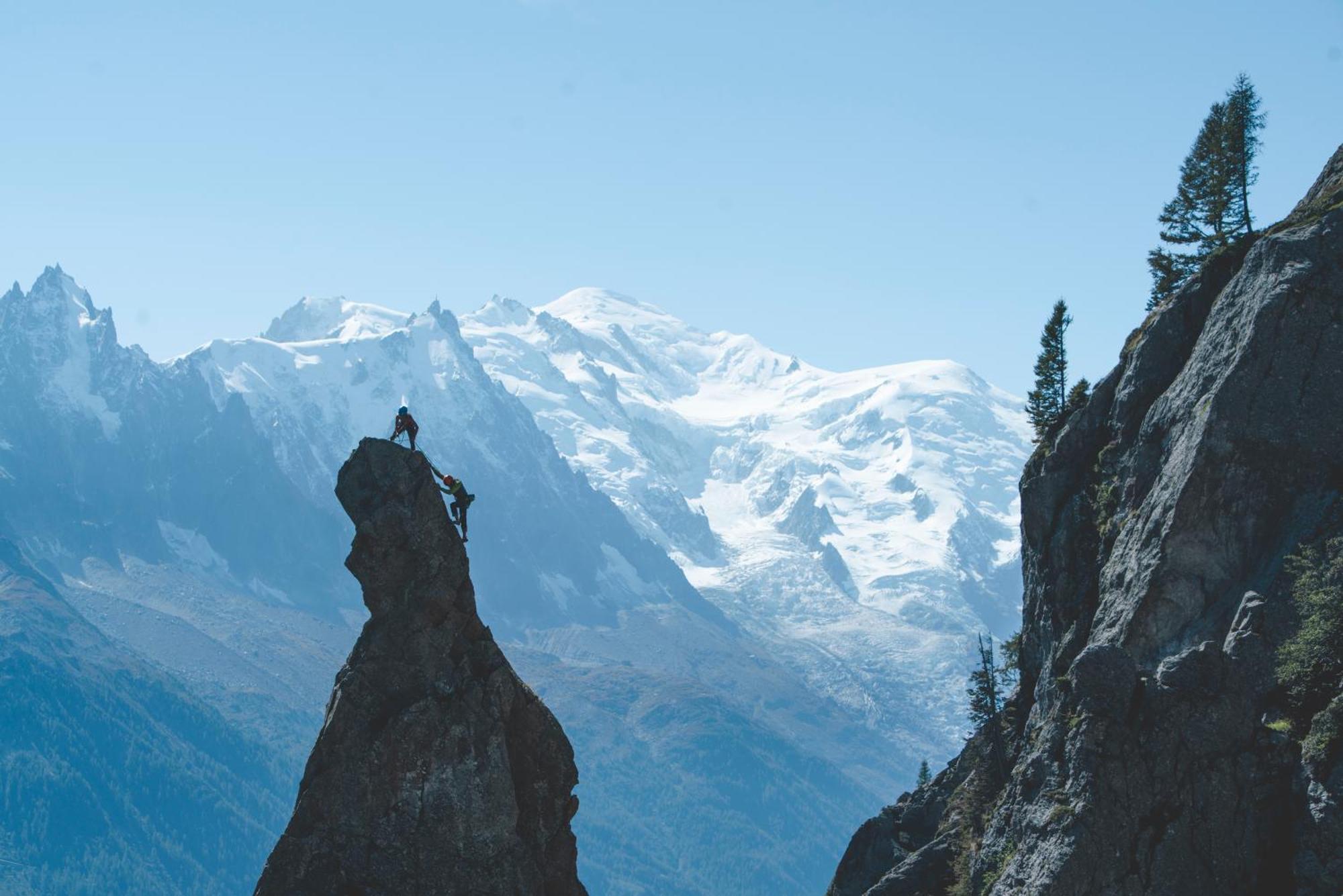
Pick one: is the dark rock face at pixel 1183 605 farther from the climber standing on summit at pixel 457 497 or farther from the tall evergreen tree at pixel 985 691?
the climber standing on summit at pixel 457 497

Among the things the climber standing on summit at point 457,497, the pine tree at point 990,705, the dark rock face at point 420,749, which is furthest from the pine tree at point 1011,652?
the dark rock face at point 420,749

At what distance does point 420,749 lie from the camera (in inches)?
1694

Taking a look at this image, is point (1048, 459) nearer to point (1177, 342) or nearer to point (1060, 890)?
point (1177, 342)

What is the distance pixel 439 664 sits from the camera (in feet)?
146

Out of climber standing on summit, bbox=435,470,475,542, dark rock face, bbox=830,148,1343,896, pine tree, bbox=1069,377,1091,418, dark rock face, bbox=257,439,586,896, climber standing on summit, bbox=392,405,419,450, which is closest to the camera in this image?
dark rock face, bbox=257,439,586,896

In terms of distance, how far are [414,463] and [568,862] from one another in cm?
1189

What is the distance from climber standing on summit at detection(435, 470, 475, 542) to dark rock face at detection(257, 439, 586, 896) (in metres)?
0.59

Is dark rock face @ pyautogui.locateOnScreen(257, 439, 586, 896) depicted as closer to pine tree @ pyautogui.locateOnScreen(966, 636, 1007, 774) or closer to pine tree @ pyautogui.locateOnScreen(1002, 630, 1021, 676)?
pine tree @ pyautogui.locateOnScreen(966, 636, 1007, 774)

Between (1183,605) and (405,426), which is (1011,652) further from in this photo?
(405,426)

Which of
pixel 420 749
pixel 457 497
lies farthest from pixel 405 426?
pixel 420 749

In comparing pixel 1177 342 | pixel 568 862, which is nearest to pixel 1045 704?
pixel 1177 342

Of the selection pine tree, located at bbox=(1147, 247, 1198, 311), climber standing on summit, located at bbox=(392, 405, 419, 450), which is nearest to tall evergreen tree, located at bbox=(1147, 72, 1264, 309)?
pine tree, located at bbox=(1147, 247, 1198, 311)

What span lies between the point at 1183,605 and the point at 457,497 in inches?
1100

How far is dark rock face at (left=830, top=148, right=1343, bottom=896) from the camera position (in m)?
43.0
